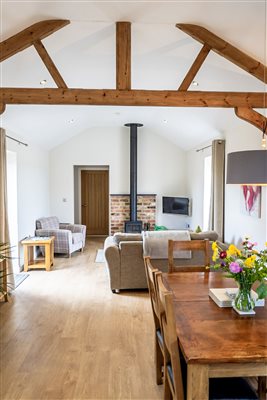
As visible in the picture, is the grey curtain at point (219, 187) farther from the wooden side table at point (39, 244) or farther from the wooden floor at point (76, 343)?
the wooden side table at point (39, 244)

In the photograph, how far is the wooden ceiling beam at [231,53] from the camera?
3350 millimetres

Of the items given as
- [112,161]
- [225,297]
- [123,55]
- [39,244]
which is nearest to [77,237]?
[39,244]

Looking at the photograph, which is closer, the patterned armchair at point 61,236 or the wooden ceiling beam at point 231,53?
the wooden ceiling beam at point 231,53

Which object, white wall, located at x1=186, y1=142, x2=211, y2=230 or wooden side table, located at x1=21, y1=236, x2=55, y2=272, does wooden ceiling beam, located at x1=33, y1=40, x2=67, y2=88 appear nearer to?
wooden side table, located at x1=21, y1=236, x2=55, y2=272

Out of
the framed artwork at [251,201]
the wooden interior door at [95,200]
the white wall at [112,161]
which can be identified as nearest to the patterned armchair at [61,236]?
the white wall at [112,161]

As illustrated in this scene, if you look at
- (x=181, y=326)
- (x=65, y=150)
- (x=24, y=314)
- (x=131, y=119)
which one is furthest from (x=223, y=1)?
(x=65, y=150)

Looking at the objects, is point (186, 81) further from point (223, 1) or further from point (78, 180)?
point (78, 180)

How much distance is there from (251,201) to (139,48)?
263 cm

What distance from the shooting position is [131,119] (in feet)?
25.1

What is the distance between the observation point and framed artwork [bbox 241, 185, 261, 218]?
4223 millimetres

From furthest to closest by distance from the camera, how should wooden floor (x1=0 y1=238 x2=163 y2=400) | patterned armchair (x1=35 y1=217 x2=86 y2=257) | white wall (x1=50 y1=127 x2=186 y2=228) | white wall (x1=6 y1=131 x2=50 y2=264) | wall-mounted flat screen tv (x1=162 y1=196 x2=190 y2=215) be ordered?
white wall (x1=50 y1=127 x2=186 y2=228) < wall-mounted flat screen tv (x1=162 y1=196 x2=190 y2=215) < patterned armchair (x1=35 y1=217 x2=86 y2=257) < white wall (x1=6 y1=131 x2=50 y2=264) < wooden floor (x1=0 y1=238 x2=163 y2=400)

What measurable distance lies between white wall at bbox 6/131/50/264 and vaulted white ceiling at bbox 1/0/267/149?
45cm

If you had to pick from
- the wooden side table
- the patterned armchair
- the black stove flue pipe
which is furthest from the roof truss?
the black stove flue pipe

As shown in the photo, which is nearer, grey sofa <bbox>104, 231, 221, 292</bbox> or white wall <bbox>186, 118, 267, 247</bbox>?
white wall <bbox>186, 118, 267, 247</bbox>
